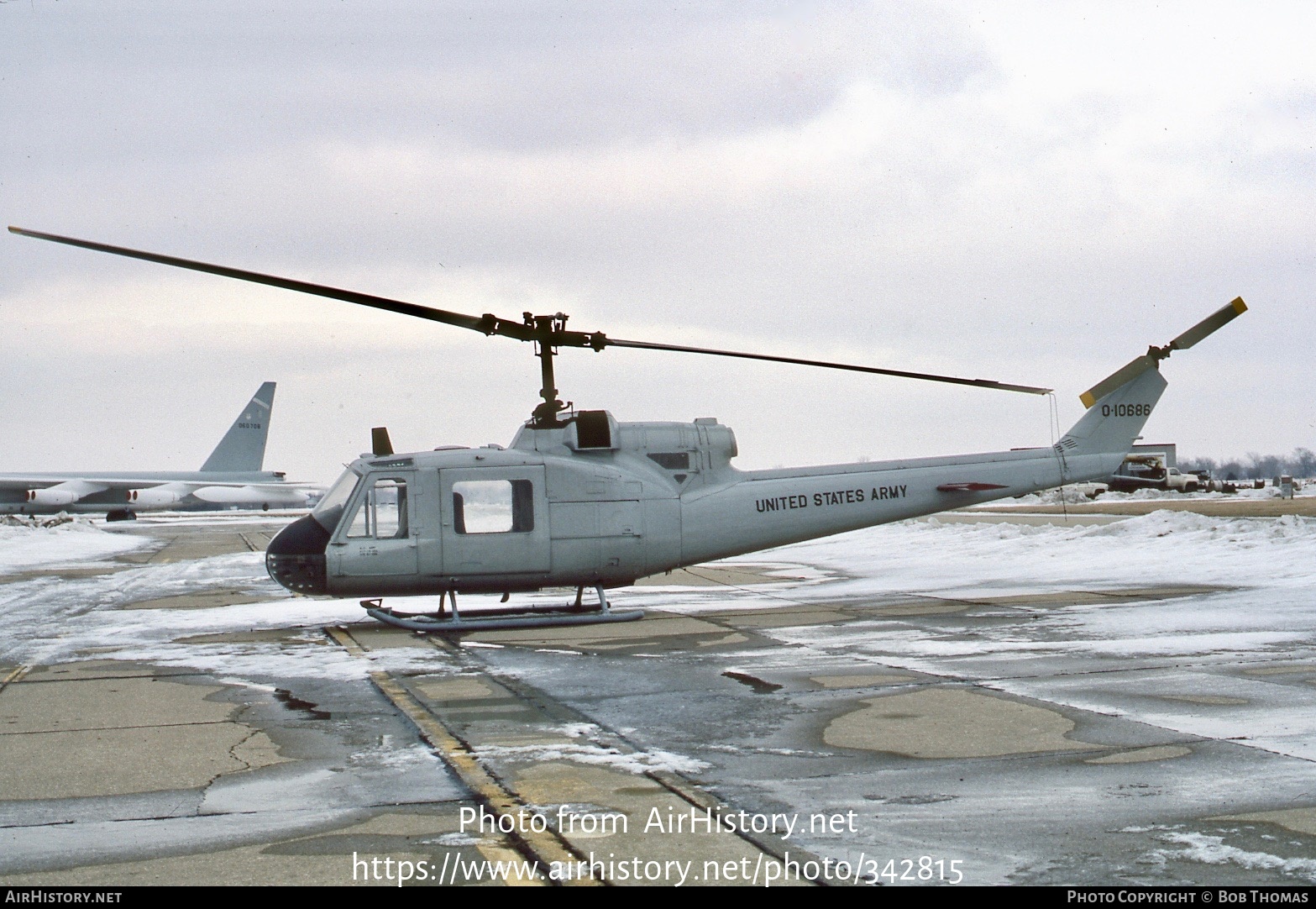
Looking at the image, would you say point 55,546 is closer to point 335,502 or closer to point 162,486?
point 335,502

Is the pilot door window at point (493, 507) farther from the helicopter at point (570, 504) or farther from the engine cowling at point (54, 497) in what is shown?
the engine cowling at point (54, 497)

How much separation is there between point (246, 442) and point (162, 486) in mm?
10434

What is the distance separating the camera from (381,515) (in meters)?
13.8

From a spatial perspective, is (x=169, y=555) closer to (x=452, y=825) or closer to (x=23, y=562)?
(x=23, y=562)

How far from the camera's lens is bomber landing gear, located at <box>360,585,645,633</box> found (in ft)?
43.7

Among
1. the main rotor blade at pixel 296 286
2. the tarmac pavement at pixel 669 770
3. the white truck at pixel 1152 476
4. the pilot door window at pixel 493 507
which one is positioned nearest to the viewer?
the tarmac pavement at pixel 669 770

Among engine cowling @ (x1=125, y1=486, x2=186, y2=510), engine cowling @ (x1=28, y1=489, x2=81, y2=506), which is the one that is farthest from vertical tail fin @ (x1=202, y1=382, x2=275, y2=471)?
engine cowling @ (x1=28, y1=489, x2=81, y2=506)

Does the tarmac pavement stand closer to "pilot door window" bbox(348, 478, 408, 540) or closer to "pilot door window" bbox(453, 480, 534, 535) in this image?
"pilot door window" bbox(348, 478, 408, 540)

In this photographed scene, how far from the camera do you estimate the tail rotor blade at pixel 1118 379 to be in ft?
54.0

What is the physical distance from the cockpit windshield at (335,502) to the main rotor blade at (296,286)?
8.52ft

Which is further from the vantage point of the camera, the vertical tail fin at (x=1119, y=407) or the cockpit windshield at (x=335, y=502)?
the vertical tail fin at (x=1119, y=407)

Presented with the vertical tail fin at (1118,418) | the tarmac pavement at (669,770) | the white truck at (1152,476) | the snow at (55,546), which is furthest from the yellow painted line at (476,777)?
the white truck at (1152,476)

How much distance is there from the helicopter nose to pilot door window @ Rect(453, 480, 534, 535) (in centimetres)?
159

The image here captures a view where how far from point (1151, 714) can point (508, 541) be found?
8.29 metres
